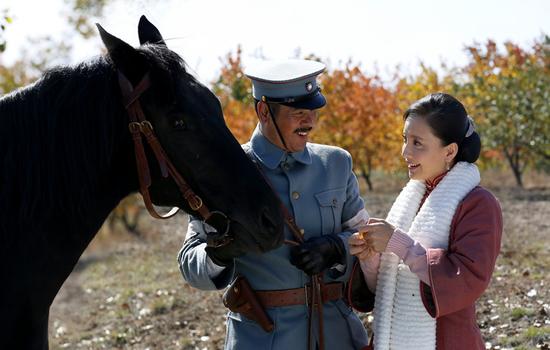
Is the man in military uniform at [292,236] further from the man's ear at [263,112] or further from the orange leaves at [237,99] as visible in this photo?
the orange leaves at [237,99]

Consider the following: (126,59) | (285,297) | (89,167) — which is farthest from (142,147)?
(285,297)

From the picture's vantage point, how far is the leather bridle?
244cm

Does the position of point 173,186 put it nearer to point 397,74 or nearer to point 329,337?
point 329,337

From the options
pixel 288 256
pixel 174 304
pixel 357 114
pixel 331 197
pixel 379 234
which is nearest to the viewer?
pixel 379 234

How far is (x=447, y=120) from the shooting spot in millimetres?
2664

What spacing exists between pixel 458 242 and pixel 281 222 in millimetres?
630

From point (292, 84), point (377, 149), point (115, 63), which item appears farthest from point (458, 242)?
point (377, 149)

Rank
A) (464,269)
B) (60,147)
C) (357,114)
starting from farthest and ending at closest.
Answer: (357,114)
(464,269)
(60,147)

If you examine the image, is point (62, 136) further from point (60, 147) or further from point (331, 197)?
point (331, 197)

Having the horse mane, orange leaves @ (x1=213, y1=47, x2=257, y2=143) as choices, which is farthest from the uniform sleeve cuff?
orange leaves @ (x1=213, y1=47, x2=257, y2=143)

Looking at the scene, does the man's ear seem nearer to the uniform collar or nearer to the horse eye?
the uniform collar

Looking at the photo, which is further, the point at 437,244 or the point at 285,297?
the point at 285,297

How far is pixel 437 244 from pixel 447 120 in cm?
45

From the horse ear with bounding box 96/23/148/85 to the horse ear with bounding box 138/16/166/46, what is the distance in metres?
0.26
